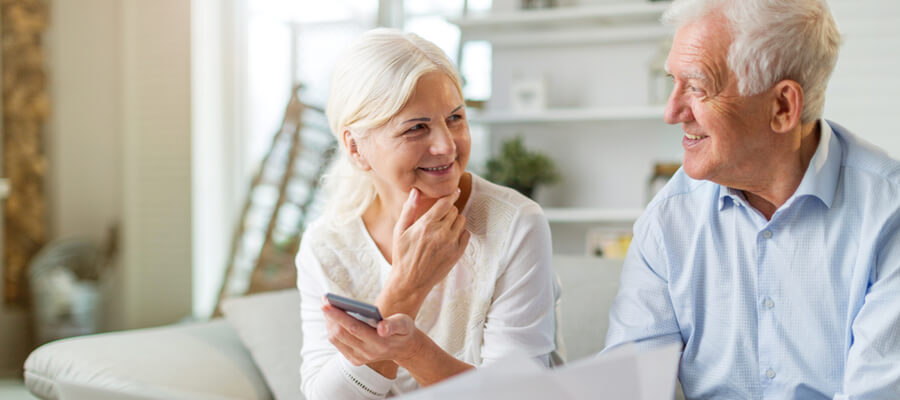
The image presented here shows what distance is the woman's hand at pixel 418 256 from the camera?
1.24 m

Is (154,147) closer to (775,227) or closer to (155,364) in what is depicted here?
(155,364)

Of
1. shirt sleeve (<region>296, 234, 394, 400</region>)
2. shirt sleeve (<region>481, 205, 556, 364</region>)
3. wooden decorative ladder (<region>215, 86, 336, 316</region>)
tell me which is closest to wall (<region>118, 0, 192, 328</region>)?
wooden decorative ladder (<region>215, 86, 336, 316</region>)

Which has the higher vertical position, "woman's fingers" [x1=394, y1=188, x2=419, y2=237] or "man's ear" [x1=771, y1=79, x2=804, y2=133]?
"man's ear" [x1=771, y1=79, x2=804, y2=133]

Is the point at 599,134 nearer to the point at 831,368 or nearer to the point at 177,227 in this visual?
the point at 177,227

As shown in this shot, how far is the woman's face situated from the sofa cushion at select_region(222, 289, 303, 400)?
0.53 metres

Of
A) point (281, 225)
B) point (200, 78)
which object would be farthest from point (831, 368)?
point (200, 78)

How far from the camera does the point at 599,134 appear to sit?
12.0ft

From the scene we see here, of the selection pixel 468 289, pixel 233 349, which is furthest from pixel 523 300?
pixel 233 349

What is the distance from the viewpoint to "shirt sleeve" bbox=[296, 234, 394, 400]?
127 centimetres

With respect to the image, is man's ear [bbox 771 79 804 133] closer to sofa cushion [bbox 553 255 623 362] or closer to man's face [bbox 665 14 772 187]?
man's face [bbox 665 14 772 187]

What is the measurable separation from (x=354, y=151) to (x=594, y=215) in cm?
218

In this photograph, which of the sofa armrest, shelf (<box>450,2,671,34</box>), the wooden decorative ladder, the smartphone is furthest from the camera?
the wooden decorative ladder

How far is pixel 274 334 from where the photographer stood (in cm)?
166

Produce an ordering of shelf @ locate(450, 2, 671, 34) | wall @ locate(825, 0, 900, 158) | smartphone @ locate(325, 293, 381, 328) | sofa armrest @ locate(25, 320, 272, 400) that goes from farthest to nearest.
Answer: shelf @ locate(450, 2, 671, 34) → wall @ locate(825, 0, 900, 158) → sofa armrest @ locate(25, 320, 272, 400) → smartphone @ locate(325, 293, 381, 328)
